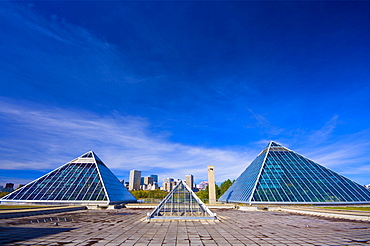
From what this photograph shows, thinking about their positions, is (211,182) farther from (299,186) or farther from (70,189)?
(70,189)

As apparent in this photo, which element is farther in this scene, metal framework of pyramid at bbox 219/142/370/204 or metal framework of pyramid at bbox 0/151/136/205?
metal framework of pyramid at bbox 0/151/136/205

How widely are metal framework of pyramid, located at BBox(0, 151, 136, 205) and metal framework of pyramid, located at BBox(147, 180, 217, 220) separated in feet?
75.7

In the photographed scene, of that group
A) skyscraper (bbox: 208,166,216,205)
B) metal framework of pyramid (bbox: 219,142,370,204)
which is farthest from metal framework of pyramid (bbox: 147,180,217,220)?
skyscraper (bbox: 208,166,216,205)

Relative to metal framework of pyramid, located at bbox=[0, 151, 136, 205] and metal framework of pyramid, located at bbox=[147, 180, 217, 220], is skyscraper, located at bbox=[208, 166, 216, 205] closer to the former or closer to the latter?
metal framework of pyramid, located at bbox=[0, 151, 136, 205]

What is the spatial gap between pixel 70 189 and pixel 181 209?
113ft

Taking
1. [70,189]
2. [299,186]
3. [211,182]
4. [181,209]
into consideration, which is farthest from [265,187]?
[70,189]

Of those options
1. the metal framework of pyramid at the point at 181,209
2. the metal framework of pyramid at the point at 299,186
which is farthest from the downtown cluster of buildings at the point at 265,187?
the metal framework of pyramid at the point at 181,209

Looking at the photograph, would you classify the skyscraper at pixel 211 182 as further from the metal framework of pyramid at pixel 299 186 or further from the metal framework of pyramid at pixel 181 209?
the metal framework of pyramid at pixel 181 209

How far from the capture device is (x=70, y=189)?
46.5 meters

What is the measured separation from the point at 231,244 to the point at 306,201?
116 ft

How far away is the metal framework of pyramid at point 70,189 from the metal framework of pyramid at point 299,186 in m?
34.4

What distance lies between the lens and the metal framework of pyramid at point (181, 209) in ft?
83.3

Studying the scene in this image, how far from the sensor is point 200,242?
A: 44.5ft

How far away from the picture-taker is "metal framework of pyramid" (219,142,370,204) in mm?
40072
